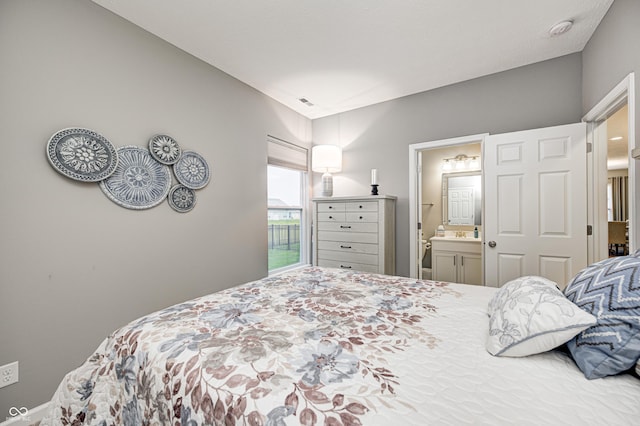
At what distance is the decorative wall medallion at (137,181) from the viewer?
1.85m

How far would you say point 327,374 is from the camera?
76cm

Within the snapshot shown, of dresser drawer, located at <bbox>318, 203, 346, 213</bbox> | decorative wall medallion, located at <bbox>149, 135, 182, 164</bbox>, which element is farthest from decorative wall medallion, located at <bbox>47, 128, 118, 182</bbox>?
dresser drawer, located at <bbox>318, 203, 346, 213</bbox>

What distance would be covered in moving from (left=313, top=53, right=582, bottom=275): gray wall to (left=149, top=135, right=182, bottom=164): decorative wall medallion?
207 centimetres

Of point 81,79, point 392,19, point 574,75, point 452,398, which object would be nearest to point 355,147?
point 392,19

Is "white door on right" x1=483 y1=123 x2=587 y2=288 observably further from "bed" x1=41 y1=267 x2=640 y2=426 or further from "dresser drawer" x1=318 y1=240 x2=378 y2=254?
"bed" x1=41 y1=267 x2=640 y2=426

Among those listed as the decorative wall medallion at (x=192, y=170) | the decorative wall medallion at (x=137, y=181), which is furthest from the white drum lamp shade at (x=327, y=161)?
the decorative wall medallion at (x=137, y=181)

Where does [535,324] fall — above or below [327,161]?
below

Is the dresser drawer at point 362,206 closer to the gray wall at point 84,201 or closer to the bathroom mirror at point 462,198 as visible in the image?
the gray wall at point 84,201

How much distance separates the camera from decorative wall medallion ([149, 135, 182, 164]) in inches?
81.1

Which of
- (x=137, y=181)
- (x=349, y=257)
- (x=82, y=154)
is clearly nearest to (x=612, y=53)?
(x=349, y=257)

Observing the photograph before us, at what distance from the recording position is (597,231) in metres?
2.17

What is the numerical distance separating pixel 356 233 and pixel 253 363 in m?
2.38

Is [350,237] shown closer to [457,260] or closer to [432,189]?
[457,260]

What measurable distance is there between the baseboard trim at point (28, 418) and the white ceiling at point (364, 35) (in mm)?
2629
